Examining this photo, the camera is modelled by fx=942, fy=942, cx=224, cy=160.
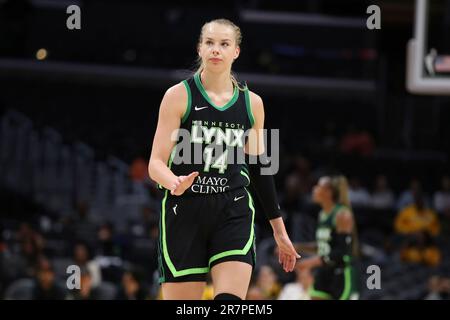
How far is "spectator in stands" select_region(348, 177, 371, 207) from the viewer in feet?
50.2

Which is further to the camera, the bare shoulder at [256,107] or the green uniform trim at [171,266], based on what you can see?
the bare shoulder at [256,107]

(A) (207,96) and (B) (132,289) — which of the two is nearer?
(A) (207,96)

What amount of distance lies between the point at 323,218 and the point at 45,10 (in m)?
13.2

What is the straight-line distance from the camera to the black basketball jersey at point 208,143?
5.25 m

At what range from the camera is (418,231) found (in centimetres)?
1423

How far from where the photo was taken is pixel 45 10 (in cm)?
2066

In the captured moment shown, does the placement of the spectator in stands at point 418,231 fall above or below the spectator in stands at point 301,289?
above

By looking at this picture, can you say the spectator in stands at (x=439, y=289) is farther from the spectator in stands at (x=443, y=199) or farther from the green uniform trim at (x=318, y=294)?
the spectator in stands at (x=443, y=199)

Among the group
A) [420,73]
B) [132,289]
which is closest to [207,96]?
[420,73]

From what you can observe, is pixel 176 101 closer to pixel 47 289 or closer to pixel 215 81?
pixel 215 81

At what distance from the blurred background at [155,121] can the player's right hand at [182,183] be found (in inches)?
309

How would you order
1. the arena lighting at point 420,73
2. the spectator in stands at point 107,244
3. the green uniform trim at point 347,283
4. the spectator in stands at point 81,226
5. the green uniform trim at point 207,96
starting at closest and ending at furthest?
1. the green uniform trim at point 207,96
2. the green uniform trim at point 347,283
3. the arena lighting at point 420,73
4. the spectator in stands at point 107,244
5. the spectator in stands at point 81,226

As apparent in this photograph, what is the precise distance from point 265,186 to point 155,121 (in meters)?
14.7

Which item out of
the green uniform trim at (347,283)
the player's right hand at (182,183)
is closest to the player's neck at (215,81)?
the player's right hand at (182,183)
